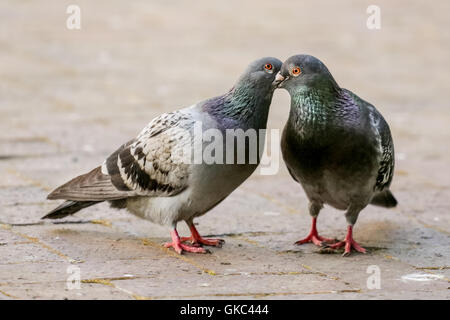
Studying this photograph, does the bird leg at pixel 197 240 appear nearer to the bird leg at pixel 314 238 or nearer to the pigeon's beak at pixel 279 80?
the bird leg at pixel 314 238

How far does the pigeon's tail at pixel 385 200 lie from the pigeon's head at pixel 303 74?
1226mm

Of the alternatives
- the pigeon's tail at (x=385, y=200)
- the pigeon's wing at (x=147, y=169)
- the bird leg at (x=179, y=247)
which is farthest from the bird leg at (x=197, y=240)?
the pigeon's tail at (x=385, y=200)

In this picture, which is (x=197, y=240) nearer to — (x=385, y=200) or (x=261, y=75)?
(x=261, y=75)

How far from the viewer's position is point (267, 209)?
22.8 ft

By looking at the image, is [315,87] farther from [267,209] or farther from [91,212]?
[91,212]

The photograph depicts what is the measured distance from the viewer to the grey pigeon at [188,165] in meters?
5.51

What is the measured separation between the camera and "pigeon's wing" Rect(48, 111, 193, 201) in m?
5.56

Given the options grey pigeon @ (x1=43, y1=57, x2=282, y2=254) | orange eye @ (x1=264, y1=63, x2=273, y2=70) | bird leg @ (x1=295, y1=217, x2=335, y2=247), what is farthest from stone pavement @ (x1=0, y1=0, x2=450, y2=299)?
orange eye @ (x1=264, y1=63, x2=273, y2=70)

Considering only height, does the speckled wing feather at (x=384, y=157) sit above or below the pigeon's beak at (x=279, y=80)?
below

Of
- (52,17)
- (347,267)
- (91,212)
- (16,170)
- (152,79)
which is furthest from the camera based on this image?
(52,17)

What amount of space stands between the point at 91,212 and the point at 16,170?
137 cm

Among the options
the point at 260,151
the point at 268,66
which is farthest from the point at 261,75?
the point at 260,151

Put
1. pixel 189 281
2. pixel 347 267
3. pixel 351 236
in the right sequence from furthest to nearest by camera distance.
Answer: pixel 351 236 < pixel 347 267 < pixel 189 281

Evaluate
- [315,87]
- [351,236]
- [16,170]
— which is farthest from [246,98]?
[16,170]
